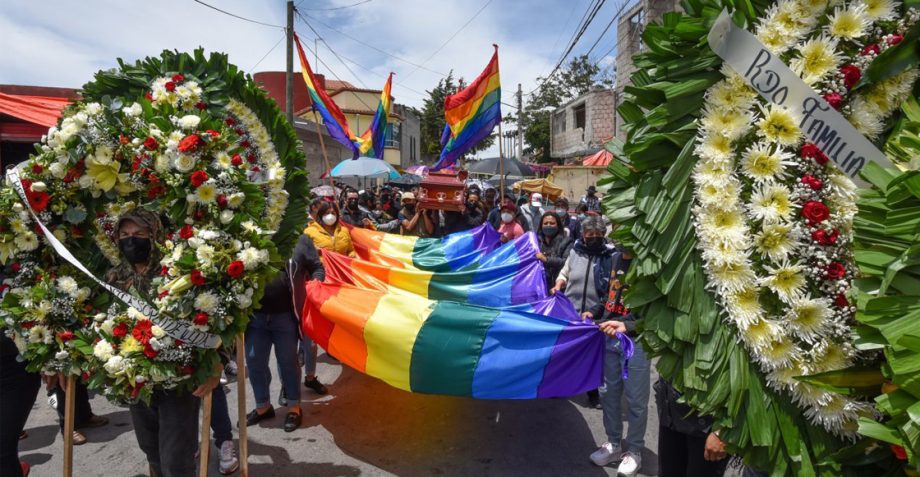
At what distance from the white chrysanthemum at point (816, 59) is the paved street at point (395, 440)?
10.3ft

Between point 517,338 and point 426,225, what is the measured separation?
14.6 feet

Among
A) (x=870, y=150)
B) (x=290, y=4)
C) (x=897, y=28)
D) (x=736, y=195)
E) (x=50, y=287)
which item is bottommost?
(x=50, y=287)

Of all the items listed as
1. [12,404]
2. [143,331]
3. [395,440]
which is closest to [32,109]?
[12,404]

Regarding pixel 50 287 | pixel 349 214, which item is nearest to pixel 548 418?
pixel 50 287

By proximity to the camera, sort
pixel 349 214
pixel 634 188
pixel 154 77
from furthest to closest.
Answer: pixel 349 214 → pixel 154 77 → pixel 634 188

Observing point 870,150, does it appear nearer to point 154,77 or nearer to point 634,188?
point 634,188

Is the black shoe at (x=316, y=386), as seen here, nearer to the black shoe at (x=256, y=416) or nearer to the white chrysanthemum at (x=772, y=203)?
the black shoe at (x=256, y=416)

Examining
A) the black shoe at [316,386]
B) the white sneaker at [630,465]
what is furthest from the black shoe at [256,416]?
the white sneaker at [630,465]

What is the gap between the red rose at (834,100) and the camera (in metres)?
1.83

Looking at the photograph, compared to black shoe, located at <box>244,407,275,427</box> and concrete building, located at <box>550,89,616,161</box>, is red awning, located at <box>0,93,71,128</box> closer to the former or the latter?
black shoe, located at <box>244,407,275,427</box>

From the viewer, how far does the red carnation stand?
2742 millimetres

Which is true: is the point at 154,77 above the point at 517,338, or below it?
above

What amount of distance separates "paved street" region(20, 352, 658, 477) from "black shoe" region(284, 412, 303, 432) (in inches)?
2.0

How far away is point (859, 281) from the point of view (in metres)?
1.65
